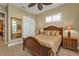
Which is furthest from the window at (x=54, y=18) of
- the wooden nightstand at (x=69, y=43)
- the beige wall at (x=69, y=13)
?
the wooden nightstand at (x=69, y=43)

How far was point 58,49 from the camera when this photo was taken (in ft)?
7.03

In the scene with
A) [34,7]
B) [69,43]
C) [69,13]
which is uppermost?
[34,7]

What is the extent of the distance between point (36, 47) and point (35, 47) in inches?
2.0

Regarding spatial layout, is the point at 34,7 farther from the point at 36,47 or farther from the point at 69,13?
the point at 36,47

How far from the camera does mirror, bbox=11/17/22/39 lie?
2082 millimetres

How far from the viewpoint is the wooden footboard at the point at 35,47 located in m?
1.94

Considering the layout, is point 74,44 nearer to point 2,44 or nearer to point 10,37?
point 10,37

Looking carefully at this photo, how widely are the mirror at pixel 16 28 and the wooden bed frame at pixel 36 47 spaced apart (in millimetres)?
230

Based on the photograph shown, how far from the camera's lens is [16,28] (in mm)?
2119

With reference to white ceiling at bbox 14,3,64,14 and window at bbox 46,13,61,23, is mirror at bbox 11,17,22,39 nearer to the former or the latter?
white ceiling at bbox 14,3,64,14

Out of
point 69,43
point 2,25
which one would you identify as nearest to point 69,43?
point 69,43

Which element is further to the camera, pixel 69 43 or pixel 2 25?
pixel 69 43

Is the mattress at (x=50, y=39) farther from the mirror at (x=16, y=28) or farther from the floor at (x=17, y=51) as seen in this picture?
the mirror at (x=16, y=28)

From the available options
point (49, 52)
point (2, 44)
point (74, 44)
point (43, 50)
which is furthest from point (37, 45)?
point (74, 44)
